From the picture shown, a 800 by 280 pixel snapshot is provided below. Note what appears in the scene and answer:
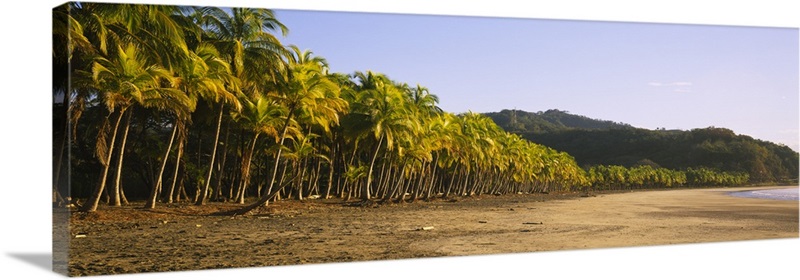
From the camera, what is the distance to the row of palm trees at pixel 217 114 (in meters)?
Result: 12.4

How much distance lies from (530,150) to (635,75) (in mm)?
2610

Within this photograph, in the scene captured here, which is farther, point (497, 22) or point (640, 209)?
point (640, 209)

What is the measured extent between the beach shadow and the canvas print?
1.06 m

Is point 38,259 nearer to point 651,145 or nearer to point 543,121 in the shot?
point 543,121

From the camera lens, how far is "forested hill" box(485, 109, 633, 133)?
53.0 feet

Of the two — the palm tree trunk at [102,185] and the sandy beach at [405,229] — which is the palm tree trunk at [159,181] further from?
the palm tree trunk at [102,185]

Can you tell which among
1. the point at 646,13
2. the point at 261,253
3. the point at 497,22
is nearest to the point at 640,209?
the point at 646,13

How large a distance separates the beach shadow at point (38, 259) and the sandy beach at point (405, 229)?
114cm

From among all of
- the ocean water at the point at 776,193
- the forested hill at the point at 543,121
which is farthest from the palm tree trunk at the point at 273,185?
the ocean water at the point at 776,193

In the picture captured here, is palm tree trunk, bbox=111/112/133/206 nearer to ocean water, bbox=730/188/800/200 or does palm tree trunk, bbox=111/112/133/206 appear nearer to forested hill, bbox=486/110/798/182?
forested hill, bbox=486/110/798/182

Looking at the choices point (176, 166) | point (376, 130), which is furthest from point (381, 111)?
point (176, 166)

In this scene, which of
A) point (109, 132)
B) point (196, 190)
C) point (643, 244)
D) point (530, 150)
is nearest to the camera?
point (109, 132)

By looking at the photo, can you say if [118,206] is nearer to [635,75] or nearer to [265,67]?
[265,67]

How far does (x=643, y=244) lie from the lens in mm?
16594
